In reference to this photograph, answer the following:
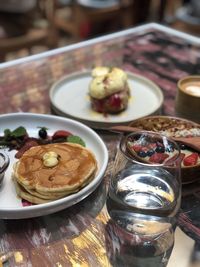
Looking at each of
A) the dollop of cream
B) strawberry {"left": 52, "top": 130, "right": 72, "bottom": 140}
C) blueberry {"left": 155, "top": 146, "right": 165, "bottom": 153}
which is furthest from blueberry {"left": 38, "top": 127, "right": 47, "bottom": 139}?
blueberry {"left": 155, "top": 146, "right": 165, "bottom": 153}

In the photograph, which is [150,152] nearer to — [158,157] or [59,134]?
[158,157]

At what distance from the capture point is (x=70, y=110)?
947 millimetres

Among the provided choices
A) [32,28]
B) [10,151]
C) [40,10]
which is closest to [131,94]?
[10,151]

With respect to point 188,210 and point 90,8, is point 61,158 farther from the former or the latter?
point 90,8

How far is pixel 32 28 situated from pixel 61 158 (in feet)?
4.60

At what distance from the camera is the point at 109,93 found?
945mm

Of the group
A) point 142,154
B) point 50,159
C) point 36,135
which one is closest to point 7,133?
point 36,135

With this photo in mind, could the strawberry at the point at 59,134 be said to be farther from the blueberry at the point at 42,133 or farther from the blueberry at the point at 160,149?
the blueberry at the point at 160,149

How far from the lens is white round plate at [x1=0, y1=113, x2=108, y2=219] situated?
2.04ft

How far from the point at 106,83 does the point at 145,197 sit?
1.16 ft

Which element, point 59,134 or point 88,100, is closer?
point 59,134

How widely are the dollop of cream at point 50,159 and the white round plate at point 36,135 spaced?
0.06 m

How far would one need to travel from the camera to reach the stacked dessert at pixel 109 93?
94cm

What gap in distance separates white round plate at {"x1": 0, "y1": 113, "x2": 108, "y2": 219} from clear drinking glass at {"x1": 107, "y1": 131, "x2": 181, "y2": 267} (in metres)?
0.05
